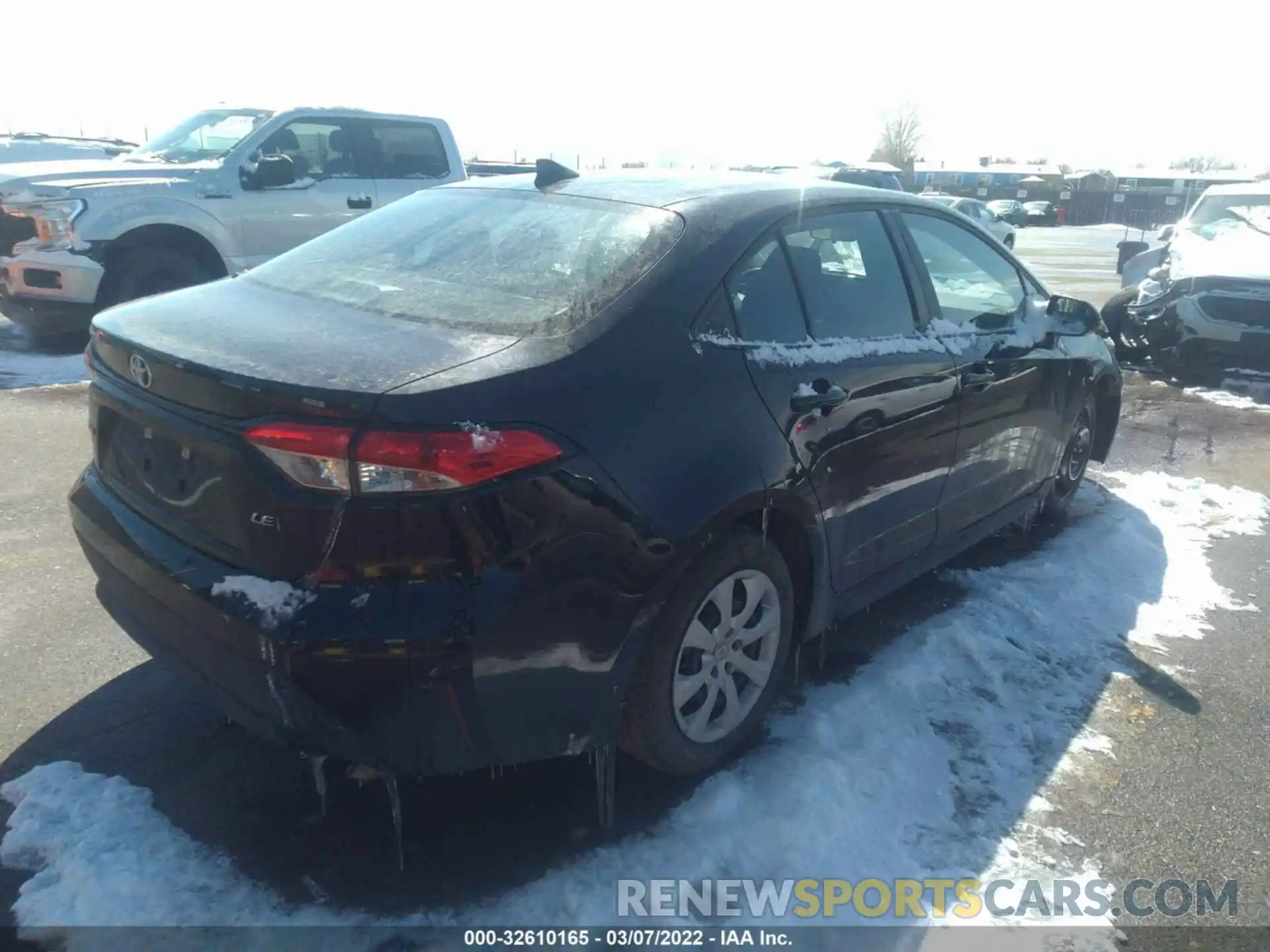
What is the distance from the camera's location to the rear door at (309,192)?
8188mm

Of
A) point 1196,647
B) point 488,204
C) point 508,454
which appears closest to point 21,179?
point 488,204

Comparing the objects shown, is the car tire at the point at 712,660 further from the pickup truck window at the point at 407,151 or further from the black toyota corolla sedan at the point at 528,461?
the pickup truck window at the point at 407,151

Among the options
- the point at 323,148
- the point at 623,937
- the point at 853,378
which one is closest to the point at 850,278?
the point at 853,378

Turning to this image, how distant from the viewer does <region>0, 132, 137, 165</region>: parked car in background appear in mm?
11203

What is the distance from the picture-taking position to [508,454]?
2.18m

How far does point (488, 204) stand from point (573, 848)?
207cm

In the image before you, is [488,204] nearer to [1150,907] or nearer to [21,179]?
[1150,907]

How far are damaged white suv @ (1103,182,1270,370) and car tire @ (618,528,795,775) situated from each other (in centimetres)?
731

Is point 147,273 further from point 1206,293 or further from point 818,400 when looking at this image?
point 1206,293

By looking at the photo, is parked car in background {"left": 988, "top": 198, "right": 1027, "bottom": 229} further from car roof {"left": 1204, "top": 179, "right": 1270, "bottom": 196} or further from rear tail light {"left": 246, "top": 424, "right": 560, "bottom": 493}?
rear tail light {"left": 246, "top": 424, "right": 560, "bottom": 493}

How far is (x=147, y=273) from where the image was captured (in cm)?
778

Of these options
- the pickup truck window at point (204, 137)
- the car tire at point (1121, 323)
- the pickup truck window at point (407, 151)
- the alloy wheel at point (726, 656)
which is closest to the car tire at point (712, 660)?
the alloy wheel at point (726, 656)

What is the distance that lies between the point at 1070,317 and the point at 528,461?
3.24 metres

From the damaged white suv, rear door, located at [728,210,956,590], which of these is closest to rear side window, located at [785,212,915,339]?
rear door, located at [728,210,956,590]
